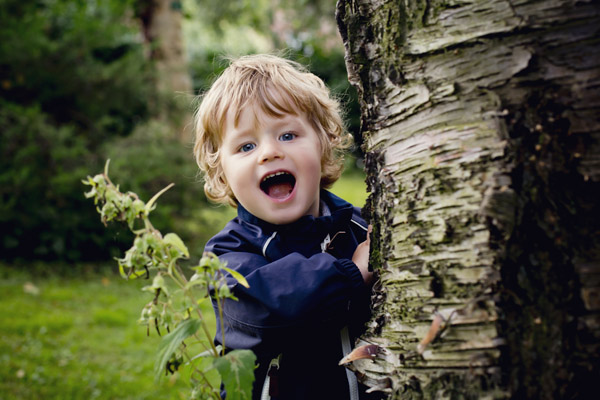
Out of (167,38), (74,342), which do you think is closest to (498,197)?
(74,342)

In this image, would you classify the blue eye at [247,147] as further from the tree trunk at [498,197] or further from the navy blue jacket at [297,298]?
the tree trunk at [498,197]

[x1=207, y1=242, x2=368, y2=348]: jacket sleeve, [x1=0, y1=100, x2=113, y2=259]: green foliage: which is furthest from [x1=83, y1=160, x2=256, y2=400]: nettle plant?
[x1=0, y1=100, x2=113, y2=259]: green foliage

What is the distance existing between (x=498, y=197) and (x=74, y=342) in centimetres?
424

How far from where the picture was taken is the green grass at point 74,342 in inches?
143

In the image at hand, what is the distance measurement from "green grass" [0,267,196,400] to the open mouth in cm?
189

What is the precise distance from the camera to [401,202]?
1.36 metres

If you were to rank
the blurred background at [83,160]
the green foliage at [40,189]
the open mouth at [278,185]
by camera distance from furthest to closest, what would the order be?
1. the green foliage at [40,189]
2. the blurred background at [83,160]
3. the open mouth at [278,185]

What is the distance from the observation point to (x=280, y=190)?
193cm

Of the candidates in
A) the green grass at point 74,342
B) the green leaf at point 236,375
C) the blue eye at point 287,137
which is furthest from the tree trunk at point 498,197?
the green grass at point 74,342

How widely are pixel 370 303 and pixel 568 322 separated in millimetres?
592

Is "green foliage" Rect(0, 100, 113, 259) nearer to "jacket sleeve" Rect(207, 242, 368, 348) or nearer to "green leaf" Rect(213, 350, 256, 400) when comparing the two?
"jacket sleeve" Rect(207, 242, 368, 348)

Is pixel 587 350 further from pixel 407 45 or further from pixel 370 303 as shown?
pixel 407 45

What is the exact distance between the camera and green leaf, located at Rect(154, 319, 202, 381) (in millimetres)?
1239

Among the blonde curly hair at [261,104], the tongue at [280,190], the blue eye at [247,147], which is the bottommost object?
the tongue at [280,190]
